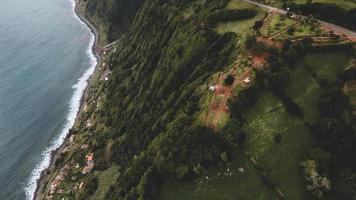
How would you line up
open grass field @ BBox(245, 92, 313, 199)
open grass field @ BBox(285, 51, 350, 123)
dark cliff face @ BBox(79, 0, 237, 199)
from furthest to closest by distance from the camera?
1. open grass field @ BBox(285, 51, 350, 123)
2. dark cliff face @ BBox(79, 0, 237, 199)
3. open grass field @ BBox(245, 92, 313, 199)

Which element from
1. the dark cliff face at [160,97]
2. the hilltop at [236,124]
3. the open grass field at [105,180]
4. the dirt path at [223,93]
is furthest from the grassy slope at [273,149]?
the open grass field at [105,180]

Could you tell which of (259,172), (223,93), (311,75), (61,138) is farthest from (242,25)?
(61,138)

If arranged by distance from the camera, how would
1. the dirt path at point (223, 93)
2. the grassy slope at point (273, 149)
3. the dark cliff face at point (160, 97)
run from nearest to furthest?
the grassy slope at point (273, 149) < the dark cliff face at point (160, 97) < the dirt path at point (223, 93)

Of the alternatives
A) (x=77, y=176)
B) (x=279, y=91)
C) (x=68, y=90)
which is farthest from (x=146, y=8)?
(x=279, y=91)

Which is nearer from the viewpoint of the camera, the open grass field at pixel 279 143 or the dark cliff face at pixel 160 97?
the open grass field at pixel 279 143

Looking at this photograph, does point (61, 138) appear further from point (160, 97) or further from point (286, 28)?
point (286, 28)

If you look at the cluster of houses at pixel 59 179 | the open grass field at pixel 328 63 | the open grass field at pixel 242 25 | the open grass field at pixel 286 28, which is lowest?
the cluster of houses at pixel 59 179

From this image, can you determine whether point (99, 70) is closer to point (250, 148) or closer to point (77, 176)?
point (77, 176)

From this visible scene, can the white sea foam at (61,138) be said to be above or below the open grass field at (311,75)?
below

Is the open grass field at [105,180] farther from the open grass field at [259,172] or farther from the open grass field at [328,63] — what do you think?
the open grass field at [328,63]

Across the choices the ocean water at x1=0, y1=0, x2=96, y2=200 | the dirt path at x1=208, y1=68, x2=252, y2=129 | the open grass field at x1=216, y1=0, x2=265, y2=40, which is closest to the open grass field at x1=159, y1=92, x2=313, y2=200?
the dirt path at x1=208, y1=68, x2=252, y2=129

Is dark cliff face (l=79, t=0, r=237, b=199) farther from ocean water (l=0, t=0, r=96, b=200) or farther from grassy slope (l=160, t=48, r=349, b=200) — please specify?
ocean water (l=0, t=0, r=96, b=200)
